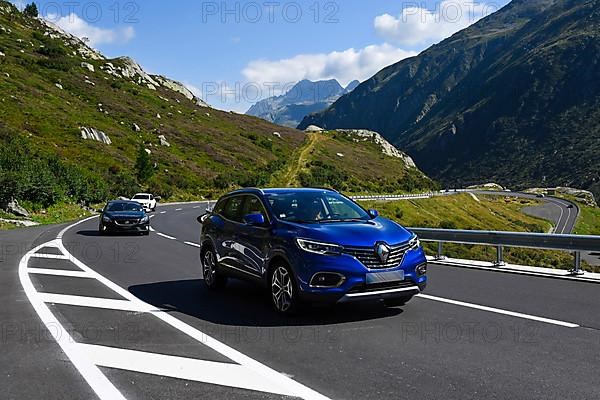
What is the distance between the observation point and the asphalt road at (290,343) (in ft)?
16.2

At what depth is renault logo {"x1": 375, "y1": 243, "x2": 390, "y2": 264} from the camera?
23.6 ft

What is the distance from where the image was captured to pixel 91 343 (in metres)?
6.48

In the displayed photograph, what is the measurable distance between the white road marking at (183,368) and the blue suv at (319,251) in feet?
6.27

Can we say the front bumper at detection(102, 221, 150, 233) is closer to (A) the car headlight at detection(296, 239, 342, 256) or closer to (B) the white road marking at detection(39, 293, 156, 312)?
(B) the white road marking at detection(39, 293, 156, 312)

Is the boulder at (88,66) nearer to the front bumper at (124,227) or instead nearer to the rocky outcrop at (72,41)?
the rocky outcrop at (72,41)

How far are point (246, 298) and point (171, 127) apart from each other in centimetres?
8453

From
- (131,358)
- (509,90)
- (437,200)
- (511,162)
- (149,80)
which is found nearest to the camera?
(131,358)

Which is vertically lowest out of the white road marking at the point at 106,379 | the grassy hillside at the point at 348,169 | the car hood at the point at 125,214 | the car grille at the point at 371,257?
the white road marking at the point at 106,379

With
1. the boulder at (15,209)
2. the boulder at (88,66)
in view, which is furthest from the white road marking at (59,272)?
the boulder at (88,66)

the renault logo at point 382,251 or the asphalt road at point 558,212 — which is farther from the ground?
the renault logo at point 382,251

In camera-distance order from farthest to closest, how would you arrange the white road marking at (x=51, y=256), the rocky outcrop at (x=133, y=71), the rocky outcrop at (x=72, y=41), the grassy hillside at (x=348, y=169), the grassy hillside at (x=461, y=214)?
the rocky outcrop at (x=72, y=41) < the rocky outcrop at (x=133, y=71) < the grassy hillside at (x=348, y=169) < the grassy hillside at (x=461, y=214) < the white road marking at (x=51, y=256)

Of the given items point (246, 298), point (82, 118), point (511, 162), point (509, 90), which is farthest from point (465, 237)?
point (509, 90)

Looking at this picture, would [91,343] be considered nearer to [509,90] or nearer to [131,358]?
[131,358]

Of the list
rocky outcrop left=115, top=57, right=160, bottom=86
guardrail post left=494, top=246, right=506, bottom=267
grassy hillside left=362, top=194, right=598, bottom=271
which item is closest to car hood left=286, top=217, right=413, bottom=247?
guardrail post left=494, top=246, right=506, bottom=267
